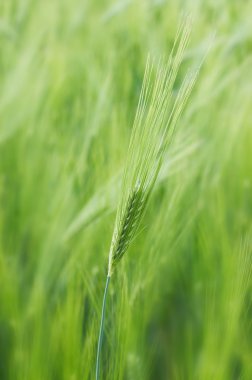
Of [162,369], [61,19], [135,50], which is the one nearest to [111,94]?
[135,50]

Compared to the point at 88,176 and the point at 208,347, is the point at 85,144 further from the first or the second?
the point at 208,347

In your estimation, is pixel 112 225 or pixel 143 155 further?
pixel 112 225

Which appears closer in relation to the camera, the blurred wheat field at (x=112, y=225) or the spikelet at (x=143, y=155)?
the spikelet at (x=143, y=155)

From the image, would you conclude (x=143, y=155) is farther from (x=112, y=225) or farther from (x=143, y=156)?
(x=112, y=225)

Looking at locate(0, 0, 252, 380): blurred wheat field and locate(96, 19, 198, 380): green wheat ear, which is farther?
locate(0, 0, 252, 380): blurred wheat field

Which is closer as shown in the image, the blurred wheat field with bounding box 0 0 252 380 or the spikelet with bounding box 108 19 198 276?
the spikelet with bounding box 108 19 198 276

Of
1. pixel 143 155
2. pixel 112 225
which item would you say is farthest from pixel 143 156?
pixel 112 225

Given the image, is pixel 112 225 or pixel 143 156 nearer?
pixel 143 156

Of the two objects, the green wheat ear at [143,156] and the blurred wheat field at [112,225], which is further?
the blurred wheat field at [112,225]
